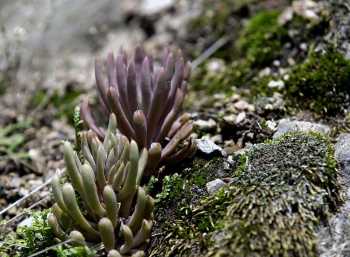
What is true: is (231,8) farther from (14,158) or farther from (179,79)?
(14,158)

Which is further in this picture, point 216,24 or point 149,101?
point 216,24

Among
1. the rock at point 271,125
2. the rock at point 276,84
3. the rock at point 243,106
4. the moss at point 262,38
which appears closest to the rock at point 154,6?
the moss at point 262,38

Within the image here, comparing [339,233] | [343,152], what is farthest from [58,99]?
[339,233]

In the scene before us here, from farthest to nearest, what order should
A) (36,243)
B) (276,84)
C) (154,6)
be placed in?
(154,6)
(276,84)
(36,243)

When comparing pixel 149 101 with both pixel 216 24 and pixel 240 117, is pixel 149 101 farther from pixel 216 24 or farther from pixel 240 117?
pixel 216 24

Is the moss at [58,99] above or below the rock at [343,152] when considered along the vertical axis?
below

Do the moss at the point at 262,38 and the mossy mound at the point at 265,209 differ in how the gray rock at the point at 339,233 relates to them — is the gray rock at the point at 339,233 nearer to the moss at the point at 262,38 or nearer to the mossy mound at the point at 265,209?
the mossy mound at the point at 265,209

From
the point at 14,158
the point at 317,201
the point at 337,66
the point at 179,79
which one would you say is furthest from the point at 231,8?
the point at 317,201

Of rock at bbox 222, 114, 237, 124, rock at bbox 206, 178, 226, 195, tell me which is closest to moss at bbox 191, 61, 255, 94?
rock at bbox 222, 114, 237, 124
